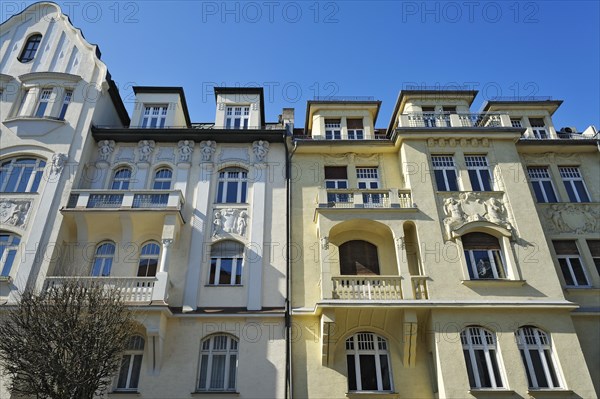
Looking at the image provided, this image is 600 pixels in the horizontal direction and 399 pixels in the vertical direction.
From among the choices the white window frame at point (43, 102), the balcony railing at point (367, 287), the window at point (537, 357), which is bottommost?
the window at point (537, 357)

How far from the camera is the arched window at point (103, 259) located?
17.7 m

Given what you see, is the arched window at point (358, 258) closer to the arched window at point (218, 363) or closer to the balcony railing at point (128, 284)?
the arched window at point (218, 363)

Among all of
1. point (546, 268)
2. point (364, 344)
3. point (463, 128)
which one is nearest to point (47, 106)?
point (364, 344)

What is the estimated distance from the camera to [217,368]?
15.9 m

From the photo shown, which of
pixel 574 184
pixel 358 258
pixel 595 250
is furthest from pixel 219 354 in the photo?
pixel 574 184

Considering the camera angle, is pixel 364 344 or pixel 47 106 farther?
pixel 47 106

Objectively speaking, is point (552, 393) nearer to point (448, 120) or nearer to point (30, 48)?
point (448, 120)

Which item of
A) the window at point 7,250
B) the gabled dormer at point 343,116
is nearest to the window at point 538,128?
the gabled dormer at point 343,116

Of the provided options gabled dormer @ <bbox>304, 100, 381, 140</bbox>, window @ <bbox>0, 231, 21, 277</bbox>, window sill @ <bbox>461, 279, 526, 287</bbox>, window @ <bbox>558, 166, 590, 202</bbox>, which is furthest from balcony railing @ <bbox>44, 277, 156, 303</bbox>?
window @ <bbox>558, 166, 590, 202</bbox>

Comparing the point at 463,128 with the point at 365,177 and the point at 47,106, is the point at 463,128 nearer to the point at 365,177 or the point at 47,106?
the point at 365,177

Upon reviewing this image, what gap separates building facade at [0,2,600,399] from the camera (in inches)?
608

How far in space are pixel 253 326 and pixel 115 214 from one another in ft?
24.4

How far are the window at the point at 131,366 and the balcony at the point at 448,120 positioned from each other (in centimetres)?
1453

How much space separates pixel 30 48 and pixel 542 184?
27067 mm
